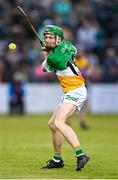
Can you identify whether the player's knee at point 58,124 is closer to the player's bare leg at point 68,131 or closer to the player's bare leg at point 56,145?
the player's bare leg at point 68,131

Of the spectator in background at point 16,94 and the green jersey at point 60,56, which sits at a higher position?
the green jersey at point 60,56

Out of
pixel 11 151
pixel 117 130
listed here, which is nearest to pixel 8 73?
pixel 117 130

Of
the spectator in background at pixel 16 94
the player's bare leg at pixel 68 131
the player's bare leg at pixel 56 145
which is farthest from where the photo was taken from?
the spectator in background at pixel 16 94

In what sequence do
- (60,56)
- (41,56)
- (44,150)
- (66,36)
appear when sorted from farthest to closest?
1. (41,56)
2. (66,36)
3. (44,150)
4. (60,56)

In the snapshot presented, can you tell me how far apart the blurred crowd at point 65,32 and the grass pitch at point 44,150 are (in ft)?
10.2

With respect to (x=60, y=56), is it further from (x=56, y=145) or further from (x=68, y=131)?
(x=56, y=145)

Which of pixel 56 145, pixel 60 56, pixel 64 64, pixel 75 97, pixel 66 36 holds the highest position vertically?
pixel 60 56

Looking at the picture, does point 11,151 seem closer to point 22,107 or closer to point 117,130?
point 117,130

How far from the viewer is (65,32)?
96.8 feet

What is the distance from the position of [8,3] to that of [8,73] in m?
3.15

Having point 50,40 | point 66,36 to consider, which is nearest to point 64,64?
point 50,40

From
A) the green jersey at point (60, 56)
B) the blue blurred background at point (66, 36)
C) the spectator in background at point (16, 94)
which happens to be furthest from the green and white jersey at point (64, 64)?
the blue blurred background at point (66, 36)

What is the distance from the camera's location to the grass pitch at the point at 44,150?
12.4 meters

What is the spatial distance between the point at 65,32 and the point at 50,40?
16684 mm
